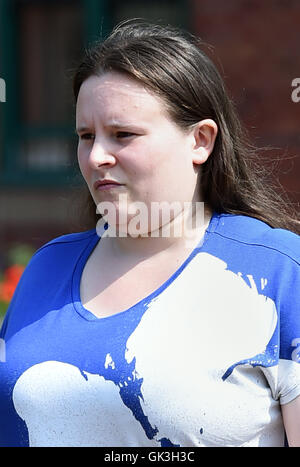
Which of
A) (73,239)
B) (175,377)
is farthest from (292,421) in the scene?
(73,239)

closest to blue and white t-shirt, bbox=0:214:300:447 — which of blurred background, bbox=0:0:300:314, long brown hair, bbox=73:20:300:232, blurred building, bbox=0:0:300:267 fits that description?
long brown hair, bbox=73:20:300:232

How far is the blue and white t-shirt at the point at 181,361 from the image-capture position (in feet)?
5.74

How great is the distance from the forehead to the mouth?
154 mm

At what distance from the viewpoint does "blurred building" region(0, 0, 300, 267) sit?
6129mm

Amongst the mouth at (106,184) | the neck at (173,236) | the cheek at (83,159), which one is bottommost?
the neck at (173,236)

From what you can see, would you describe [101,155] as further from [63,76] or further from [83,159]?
[63,76]

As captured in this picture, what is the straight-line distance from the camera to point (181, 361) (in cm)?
176

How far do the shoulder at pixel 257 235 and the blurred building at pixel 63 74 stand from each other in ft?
13.0

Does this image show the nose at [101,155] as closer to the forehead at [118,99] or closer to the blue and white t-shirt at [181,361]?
the forehead at [118,99]

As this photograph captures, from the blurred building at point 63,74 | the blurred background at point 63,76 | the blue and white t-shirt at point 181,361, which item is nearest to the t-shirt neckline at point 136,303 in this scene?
the blue and white t-shirt at point 181,361

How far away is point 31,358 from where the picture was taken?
6.24 feet

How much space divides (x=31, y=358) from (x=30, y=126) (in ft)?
19.2

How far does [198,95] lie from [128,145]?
0.24 m
